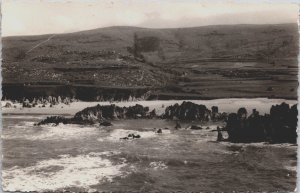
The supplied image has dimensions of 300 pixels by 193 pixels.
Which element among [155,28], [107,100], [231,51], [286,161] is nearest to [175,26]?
[155,28]

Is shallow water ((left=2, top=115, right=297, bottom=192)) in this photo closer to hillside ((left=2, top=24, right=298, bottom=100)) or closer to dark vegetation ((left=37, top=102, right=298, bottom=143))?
dark vegetation ((left=37, top=102, right=298, bottom=143))

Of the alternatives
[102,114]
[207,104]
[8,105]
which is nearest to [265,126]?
[207,104]

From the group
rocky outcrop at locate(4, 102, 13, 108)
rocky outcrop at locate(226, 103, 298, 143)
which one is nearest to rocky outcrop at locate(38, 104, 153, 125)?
rocky outcrop at locate(4, 102, 13, 108)

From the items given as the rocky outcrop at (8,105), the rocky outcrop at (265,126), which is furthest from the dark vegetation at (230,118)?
the rocky outcrop at (8,105)

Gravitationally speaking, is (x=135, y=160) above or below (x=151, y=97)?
below

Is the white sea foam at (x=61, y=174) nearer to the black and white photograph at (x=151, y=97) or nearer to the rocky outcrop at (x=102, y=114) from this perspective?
the black and white photograph at (x=151, y=97)

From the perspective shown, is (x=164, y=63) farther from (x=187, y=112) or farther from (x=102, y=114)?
(x=102, y=114)
